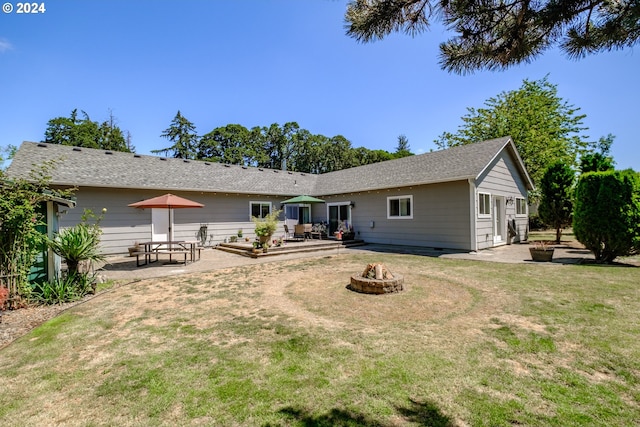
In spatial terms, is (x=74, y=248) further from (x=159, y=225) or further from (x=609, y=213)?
(x=609, y=213)

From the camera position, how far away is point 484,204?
1168 centimetres

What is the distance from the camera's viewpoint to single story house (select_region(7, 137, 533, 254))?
11117 millimetres

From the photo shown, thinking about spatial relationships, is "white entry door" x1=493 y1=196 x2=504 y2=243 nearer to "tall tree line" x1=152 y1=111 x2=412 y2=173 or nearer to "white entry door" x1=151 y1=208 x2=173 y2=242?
"white entry door" x1=151 y1=208 x2=173 y2=242

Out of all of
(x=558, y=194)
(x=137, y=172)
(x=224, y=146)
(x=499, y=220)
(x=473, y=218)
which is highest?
Result: (x=224, y=146)

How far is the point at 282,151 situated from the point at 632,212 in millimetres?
36701

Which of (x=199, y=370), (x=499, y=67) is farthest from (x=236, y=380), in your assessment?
(x=499, y=67)

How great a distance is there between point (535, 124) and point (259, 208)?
22954 millimetres

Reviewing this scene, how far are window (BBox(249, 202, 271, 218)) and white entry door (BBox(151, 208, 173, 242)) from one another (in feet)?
13.6

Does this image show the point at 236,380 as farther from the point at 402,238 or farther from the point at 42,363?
the point at 402,238

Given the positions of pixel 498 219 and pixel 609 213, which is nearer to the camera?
pixel 609 213

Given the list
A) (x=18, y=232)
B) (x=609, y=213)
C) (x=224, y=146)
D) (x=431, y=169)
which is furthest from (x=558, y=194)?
(x=224, y=146)

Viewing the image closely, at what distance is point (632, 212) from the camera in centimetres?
777

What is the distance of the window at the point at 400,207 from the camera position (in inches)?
504

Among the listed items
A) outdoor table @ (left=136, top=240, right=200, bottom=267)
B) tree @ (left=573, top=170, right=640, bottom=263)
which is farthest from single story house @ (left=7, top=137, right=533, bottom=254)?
tree @ (left=573, top=170, right=640, bottom=263)
